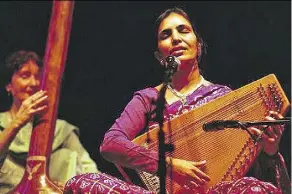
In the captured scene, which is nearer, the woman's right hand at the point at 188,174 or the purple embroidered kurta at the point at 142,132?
the woman's right hand at the point at 188,174

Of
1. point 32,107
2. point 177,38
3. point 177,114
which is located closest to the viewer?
point 177,114

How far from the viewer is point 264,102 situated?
2.61 metres

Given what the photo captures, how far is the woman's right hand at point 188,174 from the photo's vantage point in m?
2.36

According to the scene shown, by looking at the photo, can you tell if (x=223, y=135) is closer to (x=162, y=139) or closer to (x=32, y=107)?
(x=162, y=139)

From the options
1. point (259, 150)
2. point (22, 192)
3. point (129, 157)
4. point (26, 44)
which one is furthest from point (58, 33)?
point (259, 150)

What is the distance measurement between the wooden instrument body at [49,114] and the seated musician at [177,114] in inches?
25.6

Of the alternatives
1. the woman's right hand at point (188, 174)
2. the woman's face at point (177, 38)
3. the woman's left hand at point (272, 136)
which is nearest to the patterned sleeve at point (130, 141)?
the woman's right hand at point (188, 174)

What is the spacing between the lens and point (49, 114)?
333cm

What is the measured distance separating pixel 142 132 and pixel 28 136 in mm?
1334

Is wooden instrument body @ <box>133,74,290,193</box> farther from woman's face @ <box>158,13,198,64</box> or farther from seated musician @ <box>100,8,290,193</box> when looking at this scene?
woman's face @ <box>158,13,198,64</box>

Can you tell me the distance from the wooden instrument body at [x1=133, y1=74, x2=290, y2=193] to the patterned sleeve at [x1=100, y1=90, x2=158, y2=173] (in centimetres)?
7

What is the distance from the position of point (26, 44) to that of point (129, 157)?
2.13m

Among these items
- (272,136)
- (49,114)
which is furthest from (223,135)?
(49,114)

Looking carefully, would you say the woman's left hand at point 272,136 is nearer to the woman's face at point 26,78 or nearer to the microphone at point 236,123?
the microphone at point 236,123
